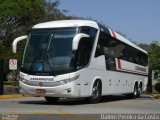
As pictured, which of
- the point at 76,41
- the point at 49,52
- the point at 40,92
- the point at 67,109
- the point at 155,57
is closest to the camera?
the point at 67,109

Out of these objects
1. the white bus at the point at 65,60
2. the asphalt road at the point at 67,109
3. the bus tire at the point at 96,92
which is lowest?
the asphalt road at the point at 67,109

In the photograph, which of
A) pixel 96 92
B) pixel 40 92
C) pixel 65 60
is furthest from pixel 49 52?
pixel 96 92

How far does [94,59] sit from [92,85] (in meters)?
1.14

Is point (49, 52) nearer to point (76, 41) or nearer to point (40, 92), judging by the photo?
point (76, 41)

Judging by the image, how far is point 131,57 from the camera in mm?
30359

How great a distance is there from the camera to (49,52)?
21000mm

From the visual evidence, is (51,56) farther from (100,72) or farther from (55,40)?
(100,72)

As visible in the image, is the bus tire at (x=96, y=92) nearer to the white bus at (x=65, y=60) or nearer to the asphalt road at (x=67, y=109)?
the white bus at (x=65, y=60)

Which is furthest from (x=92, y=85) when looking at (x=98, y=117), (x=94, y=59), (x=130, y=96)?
(x=130, y=96)

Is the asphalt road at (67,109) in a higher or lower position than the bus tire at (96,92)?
lower

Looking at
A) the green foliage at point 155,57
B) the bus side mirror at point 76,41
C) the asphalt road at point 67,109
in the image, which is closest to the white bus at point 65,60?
the bus side mirror at point 76,41

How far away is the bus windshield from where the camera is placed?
20719 millimetres

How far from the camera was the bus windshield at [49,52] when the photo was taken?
68.0 feet

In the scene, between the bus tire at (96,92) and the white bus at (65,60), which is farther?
the bus tire at (96,92)
